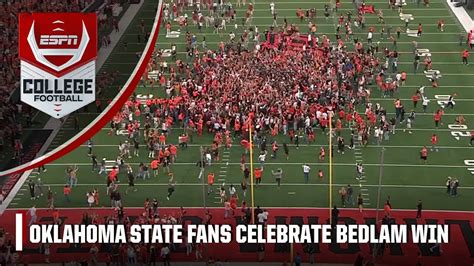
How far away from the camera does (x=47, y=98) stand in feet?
82.7

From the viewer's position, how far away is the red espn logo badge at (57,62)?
25.0 metres

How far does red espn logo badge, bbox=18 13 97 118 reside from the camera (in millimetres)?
24969

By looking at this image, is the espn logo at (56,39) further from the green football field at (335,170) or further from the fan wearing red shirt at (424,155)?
the fan wearing red shirt at (424,155)

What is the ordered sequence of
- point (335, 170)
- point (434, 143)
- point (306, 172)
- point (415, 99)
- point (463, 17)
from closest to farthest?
point (306, 172) → point (335, 170) → point (434, 143) → point (415, 99) → point (463, 17)

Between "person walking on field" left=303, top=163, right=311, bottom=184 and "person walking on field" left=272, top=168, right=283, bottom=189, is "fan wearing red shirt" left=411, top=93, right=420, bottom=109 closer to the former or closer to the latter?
"person walking on field" left=303, top=163, right=311, bottom=184

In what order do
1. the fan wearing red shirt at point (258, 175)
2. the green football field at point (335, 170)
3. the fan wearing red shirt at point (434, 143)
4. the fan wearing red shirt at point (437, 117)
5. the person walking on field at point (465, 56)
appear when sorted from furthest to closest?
the person walking on field at point (465, 56)
the fan wearing red shirt at point (437, 117)
the fan wearing red shirt at point (434, 143)
the fan wearing red shirt at point (258, 175)
the green football field at point (335, 170)

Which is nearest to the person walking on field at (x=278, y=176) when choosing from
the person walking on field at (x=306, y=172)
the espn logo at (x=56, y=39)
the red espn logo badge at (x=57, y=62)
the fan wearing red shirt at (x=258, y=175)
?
the fan wearing red shirt at (x=258, y=175)

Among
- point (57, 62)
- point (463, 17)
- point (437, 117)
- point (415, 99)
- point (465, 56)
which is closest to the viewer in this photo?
point (57, 62)

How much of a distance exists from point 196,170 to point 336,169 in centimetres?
524

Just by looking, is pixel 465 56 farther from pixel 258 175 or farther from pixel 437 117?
pixel 258 175

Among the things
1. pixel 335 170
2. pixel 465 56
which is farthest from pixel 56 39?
pixel 465 56

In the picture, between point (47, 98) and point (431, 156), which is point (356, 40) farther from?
point (47, 98)

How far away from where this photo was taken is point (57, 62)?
25.0 metres

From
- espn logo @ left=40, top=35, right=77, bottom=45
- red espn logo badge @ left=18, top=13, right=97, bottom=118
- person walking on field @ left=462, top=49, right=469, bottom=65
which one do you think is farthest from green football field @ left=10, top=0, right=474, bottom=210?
espn logo @ left=40, top=35, right=77, bottom=45
